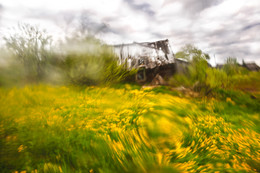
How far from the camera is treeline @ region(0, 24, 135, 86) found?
13.2ft

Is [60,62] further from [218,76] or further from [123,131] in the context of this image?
[218,76]

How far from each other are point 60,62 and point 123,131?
3412 mm

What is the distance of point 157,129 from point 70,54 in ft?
12.4

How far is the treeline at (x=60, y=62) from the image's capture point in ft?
13.2

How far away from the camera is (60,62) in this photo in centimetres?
461

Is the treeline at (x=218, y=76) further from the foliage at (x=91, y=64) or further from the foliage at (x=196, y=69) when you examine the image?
the foliage at (x=91, y=64)

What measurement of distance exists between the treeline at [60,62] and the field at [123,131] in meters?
0.34

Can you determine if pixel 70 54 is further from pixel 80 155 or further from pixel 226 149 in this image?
pixel 226 149

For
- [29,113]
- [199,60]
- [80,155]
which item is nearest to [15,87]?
[29,113]

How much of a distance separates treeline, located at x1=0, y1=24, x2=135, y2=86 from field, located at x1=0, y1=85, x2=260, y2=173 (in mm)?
338

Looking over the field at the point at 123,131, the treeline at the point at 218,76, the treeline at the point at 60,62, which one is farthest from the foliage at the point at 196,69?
the treeline at the point at 60,62

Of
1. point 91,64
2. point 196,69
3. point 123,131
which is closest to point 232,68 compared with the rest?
point 196,69

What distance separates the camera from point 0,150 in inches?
103

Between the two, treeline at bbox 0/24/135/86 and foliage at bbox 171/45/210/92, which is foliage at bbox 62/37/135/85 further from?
foliage at bbox 171/45/210/92
